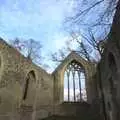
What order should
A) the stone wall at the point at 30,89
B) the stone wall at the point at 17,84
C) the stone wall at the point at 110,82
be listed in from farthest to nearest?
the stone wall at the point at 30,89 < the stone wall at the point at 17,84 < the stone wall at the point at 110,82

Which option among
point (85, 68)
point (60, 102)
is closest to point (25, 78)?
point (60, 102)

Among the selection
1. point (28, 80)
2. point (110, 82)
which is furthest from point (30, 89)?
point (110, 82)

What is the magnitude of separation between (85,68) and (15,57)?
5650 mm

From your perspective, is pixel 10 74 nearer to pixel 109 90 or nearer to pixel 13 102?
pixel 13 102

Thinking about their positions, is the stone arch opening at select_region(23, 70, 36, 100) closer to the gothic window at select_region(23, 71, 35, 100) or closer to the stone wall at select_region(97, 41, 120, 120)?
the gothic window at select_region(23, 71, 35, 100)

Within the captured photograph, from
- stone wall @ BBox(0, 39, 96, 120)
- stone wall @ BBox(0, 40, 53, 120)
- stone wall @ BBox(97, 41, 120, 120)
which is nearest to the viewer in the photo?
stone wall @ BBox(97, 41, 120, 120)

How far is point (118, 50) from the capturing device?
449 inches

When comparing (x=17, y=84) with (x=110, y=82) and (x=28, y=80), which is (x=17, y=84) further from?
(x=110, y=82)

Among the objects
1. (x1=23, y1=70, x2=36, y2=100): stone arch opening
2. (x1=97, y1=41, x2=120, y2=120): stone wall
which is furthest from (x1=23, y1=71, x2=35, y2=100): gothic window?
(x1=97, y1=41, x2=120, y2=120): stone wall

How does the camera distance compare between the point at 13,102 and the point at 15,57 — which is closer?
the point at 13,102

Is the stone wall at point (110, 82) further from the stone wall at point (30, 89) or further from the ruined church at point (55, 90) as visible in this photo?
the stone wall at point (30, 89)

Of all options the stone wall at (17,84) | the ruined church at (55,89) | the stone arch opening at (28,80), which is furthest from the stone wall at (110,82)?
the stone arch opening at (28,80)

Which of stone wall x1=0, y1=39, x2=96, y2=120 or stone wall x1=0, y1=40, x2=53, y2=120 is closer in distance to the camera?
stone wall x1=0, y1=40, x2=53, y2=120

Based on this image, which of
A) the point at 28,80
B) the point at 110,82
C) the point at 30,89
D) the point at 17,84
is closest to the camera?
the point at 110,82
